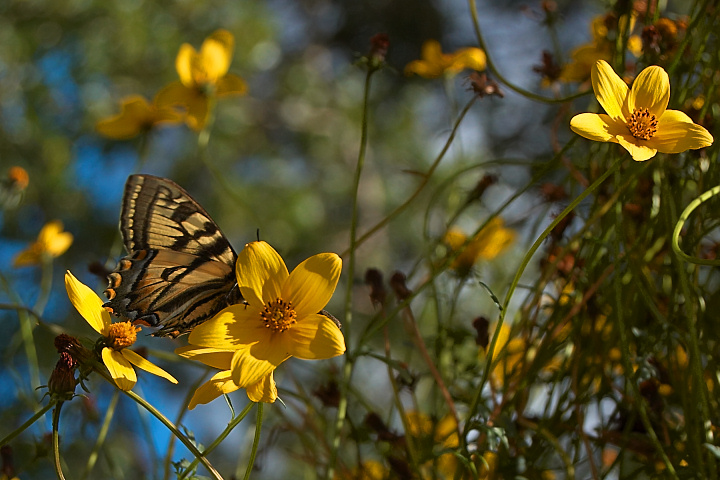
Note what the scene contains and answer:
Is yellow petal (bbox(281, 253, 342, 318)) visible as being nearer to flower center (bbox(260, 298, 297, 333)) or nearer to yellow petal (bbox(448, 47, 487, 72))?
flower center (bbox(260, 298, 297, 333))

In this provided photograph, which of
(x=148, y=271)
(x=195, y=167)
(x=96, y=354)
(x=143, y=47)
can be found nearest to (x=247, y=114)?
(x=195, y=167)

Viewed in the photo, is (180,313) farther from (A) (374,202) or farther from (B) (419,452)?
(A) (374,202)

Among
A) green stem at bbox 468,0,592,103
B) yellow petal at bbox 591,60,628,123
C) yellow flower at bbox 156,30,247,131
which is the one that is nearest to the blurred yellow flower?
green stem at bbox 468,0,592,103

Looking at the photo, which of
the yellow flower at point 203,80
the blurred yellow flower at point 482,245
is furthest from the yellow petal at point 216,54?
the blurred yellow flower at point 482,245

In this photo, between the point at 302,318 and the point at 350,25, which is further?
the point at 350,25

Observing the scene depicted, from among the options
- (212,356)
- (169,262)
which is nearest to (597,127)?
(212,356)

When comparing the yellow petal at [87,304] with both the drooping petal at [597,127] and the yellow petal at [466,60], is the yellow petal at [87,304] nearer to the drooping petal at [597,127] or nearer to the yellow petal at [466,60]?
the drooping petal at [597,127]

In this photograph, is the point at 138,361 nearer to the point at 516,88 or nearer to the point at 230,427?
the point at 230,427
